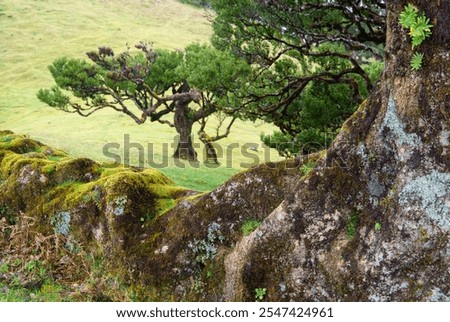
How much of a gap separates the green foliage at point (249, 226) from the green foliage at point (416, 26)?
2798 millimetres

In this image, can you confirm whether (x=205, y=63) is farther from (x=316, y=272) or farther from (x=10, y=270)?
(x=316, y=272)

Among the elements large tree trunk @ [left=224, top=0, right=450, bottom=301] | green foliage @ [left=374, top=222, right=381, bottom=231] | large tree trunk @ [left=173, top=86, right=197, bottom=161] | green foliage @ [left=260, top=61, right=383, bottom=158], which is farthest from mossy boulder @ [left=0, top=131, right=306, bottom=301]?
large tree trunk @ [left=173, top=86, right=197, bottom=161]

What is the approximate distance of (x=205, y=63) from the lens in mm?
18484

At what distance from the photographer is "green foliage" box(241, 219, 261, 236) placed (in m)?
6.11

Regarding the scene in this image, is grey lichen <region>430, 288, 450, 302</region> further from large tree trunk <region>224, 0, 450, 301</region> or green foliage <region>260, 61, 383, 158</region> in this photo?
green foliage <region>260, 61, 383, 158</region>

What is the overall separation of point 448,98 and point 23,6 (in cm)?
9553

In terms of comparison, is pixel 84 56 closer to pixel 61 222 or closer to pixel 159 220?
pixel 61 222

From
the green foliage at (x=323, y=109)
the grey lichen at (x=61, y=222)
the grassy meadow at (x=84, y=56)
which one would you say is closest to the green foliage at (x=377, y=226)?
the grey lichen at (x=61, y=222)

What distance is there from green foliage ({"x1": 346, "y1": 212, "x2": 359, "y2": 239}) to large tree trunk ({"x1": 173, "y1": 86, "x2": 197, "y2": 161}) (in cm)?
2554

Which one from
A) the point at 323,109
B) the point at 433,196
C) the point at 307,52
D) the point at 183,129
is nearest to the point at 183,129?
the point at 183,129

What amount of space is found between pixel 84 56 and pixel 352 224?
6896cm

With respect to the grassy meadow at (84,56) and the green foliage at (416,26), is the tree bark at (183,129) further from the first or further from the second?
the green foliage at (416,26)

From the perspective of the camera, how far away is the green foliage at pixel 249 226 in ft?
20.1

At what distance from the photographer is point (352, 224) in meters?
5.11
